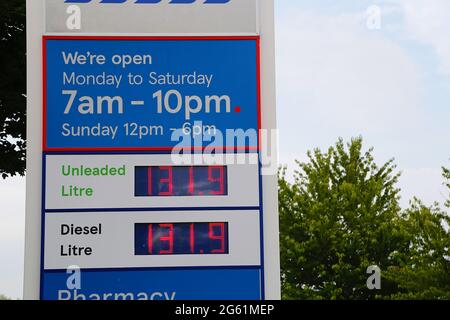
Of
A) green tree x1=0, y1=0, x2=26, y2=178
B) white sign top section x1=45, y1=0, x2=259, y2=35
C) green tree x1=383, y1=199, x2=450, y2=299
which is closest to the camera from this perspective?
white sign top section x1=45, y1=0, x2=259, y2=35

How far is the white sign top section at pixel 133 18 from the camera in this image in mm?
9875

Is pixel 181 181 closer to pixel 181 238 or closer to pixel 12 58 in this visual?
pixel 181 238

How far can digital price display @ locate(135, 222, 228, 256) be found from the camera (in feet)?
30.9

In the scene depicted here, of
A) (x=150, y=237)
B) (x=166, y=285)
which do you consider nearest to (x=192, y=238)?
(x=150, y=237)

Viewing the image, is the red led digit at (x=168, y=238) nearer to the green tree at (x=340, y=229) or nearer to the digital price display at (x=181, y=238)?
the digital price display at (x=181, y=238)

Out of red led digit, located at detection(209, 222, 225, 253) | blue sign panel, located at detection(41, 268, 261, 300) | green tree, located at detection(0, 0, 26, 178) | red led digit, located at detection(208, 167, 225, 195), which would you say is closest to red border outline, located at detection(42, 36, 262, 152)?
red led digit, located at detection(208, 167, 225, 195)

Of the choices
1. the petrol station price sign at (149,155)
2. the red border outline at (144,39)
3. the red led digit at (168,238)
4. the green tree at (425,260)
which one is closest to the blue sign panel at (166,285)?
the petrol station price sign at (149,155)

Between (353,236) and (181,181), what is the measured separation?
101 ft

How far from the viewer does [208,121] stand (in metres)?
9.66

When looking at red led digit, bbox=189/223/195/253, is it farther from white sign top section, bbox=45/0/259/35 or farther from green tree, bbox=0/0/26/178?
green tree, bbox=0/0/26/178

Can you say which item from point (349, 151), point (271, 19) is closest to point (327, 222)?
point (349, 151)

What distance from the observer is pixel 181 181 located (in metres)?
9.52

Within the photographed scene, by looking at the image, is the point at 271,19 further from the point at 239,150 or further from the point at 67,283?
the point at 67,283

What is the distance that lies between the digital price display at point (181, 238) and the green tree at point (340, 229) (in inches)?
1105
